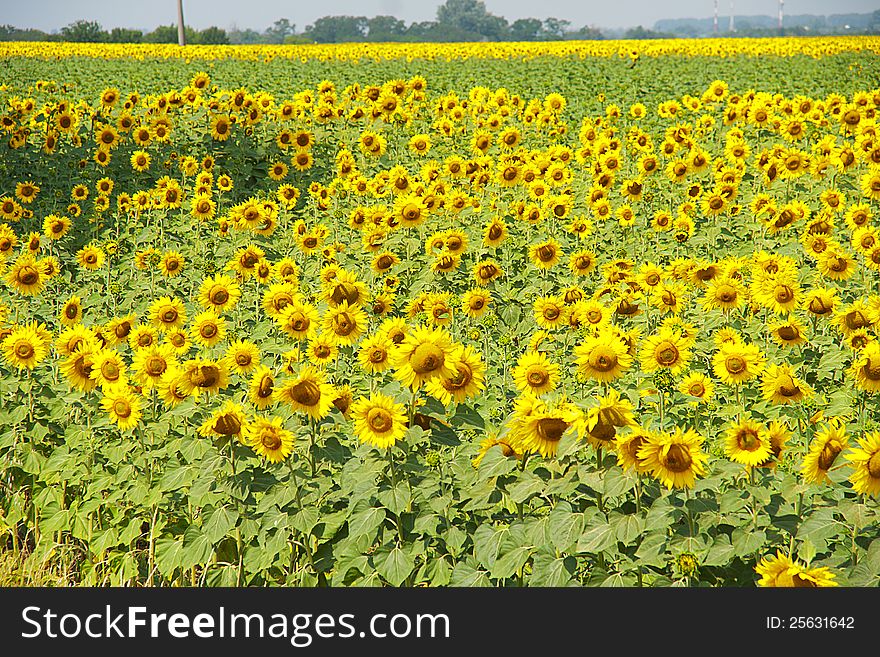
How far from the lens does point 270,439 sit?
3318 millimetres

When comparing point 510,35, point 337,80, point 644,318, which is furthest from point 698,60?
point 510,35

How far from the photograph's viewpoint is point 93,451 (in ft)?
14.1

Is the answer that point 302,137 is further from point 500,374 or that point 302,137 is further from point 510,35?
point 510,35

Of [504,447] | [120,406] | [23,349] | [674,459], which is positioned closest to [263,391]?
[120,406]

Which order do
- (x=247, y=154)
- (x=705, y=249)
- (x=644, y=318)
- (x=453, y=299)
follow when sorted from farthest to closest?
(x=247, y=154) < (x=705, y=249) < (x=644, y=318) < (x=453, y=299)

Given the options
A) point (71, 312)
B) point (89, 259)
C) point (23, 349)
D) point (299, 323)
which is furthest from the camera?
point (89, 259)

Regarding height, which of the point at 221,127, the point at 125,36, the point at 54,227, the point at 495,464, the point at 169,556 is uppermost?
the point at 125,36

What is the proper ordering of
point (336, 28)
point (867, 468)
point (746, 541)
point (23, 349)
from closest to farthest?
1. point (867, 468)
2. point (746, 541)
3. point (23, 349)
4. point (336, 28)

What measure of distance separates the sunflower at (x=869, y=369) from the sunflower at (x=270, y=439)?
250 cm

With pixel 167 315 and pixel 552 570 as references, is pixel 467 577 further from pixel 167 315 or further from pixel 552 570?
→ pixel 167 315

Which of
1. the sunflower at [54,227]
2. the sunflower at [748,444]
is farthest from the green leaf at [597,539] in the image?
the sunflower at [54,227]

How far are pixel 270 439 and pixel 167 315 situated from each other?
1580 mm

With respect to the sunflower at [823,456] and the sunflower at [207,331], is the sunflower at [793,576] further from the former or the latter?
the sunflower at [207,331]

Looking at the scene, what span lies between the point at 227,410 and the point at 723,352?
2.27m
